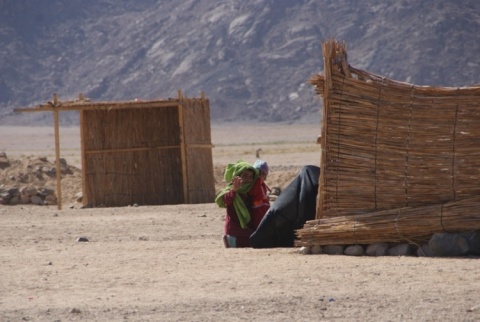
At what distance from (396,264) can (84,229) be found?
6.41 metres

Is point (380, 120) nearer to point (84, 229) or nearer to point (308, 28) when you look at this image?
point (84, 229)

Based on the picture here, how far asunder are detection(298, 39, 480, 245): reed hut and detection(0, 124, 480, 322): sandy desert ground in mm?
337

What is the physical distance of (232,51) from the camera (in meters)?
77.4

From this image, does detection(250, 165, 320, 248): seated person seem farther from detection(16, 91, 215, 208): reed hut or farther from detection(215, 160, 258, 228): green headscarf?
detection(16, 91, 215, 208): reed hut

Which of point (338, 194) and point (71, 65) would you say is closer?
point (338, 194)

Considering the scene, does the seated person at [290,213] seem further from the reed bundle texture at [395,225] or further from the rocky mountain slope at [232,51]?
the rocky mountain slope at [232,51]

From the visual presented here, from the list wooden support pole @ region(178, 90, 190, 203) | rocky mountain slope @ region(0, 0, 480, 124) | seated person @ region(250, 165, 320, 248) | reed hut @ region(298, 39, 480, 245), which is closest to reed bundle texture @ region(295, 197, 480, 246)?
reed hut @ region(298, 39, 480, 245)

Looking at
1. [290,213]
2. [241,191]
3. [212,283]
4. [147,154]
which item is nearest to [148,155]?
[147,154]

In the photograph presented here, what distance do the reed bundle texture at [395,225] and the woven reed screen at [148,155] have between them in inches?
393

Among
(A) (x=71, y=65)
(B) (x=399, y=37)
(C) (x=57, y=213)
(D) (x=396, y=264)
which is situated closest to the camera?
(D) (x=396, y=264)

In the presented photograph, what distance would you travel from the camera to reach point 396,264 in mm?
9906

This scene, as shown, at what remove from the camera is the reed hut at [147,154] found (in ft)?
68.4

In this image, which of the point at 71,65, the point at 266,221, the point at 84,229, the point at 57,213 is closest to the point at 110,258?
the point at 266,221

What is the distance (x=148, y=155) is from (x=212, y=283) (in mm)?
12529
